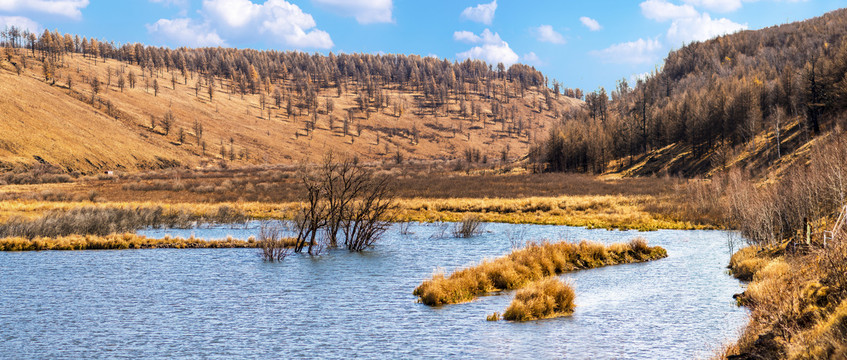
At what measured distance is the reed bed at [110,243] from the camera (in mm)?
40688

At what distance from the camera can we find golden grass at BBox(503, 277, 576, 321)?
21.6 meters

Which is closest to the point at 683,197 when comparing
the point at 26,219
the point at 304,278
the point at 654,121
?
the point at 304,278

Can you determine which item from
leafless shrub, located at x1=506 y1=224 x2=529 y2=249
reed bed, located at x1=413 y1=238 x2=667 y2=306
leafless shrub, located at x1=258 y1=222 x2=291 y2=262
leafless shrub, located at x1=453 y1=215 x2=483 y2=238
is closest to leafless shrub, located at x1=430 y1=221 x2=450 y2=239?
leafless shrub, located at x1=453 y1=215 x2=483 y2=238

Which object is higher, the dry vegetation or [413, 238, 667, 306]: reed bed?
the dry vegetation

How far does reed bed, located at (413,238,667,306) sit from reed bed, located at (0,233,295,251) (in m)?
17.6

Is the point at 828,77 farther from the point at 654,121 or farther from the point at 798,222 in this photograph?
the point at 798,222

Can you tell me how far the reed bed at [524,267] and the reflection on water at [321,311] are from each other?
96cm

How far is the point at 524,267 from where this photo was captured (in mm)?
29359

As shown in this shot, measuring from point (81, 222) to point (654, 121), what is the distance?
132957 millimetres

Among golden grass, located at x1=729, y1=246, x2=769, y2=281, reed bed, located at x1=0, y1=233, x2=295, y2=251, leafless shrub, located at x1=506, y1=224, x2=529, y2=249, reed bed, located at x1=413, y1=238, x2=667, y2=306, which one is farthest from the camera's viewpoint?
leafless shrub, located at x1=506, y1=224, x2=529, y2=249

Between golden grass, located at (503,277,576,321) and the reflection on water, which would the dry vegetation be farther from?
golden grass, located at (503,277,576,321)

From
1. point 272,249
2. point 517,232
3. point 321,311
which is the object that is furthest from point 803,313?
point 517,232

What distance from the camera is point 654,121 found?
150m

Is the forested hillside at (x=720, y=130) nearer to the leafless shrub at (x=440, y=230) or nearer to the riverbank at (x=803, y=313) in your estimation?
the leafless shrub at (x=440, y=230)
